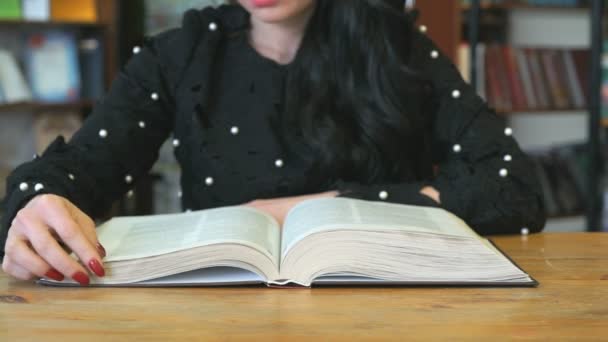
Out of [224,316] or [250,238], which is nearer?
[224,316]

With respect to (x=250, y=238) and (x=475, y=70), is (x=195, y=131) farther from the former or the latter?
(x=475, y=70)

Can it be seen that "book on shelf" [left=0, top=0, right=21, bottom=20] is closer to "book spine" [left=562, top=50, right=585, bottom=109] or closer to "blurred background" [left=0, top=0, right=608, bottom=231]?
"blurred background" [left=0, top=0, right=608, bottom=231]

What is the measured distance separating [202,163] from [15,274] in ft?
1.97

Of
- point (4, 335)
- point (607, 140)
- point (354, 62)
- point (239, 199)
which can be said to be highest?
point (354, 62)

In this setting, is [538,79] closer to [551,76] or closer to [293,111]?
[551,76]

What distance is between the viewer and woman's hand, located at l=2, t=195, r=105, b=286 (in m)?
0.78

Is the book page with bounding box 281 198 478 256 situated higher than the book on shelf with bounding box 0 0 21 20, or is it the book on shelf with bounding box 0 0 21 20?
the book on shelf with bounding box 0 0 21 20

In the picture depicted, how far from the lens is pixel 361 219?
2.85ft

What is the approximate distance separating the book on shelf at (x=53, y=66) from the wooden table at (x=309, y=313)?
84.5 inches

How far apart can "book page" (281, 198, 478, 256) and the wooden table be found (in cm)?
8

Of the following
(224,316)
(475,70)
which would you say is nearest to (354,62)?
(224,316)

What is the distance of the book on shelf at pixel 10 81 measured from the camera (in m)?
2.66

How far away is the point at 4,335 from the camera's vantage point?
2.09 ft

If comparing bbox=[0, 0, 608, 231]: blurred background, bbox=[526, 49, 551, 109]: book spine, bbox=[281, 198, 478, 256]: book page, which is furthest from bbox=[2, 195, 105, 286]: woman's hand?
bbox=[526, 49, 551, 109]: book spine
